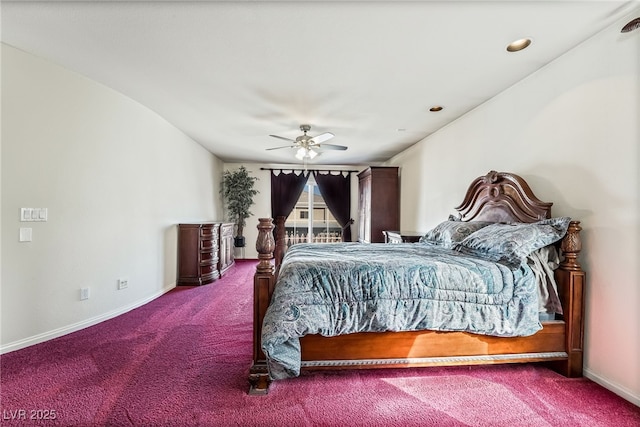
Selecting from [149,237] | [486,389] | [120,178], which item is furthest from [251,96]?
[486,389]

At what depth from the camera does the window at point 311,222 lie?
720cm

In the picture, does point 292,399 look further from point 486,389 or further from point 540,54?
point 540,54

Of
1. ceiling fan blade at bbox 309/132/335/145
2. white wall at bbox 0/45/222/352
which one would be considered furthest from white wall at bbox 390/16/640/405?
white wall at bbox 0/45/222/352

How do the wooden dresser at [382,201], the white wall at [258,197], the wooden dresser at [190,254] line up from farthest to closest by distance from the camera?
the white wall at [258,197] → the wooden dresser at [382,201] → the wooden dresser at [190,254]

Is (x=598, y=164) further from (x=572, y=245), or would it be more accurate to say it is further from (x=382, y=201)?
(x=382, y=201)

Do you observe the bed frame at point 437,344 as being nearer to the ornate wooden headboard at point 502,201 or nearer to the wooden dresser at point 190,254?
the ornate wooden headboard at point 502,201

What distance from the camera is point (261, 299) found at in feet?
6.29

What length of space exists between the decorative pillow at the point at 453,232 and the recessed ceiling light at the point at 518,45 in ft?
5.01

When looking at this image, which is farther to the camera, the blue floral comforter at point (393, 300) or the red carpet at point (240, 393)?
the blue floral comforter at point (393, 300)

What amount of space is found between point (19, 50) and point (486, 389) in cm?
439

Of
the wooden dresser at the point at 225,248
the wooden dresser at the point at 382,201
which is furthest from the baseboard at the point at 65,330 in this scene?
the wooden dresser at the point at 382,201

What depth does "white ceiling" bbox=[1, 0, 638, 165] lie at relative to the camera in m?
1.77

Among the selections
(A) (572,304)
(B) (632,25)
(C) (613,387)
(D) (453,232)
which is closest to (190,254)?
(D) (453,232)

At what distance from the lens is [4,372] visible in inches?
77.3
